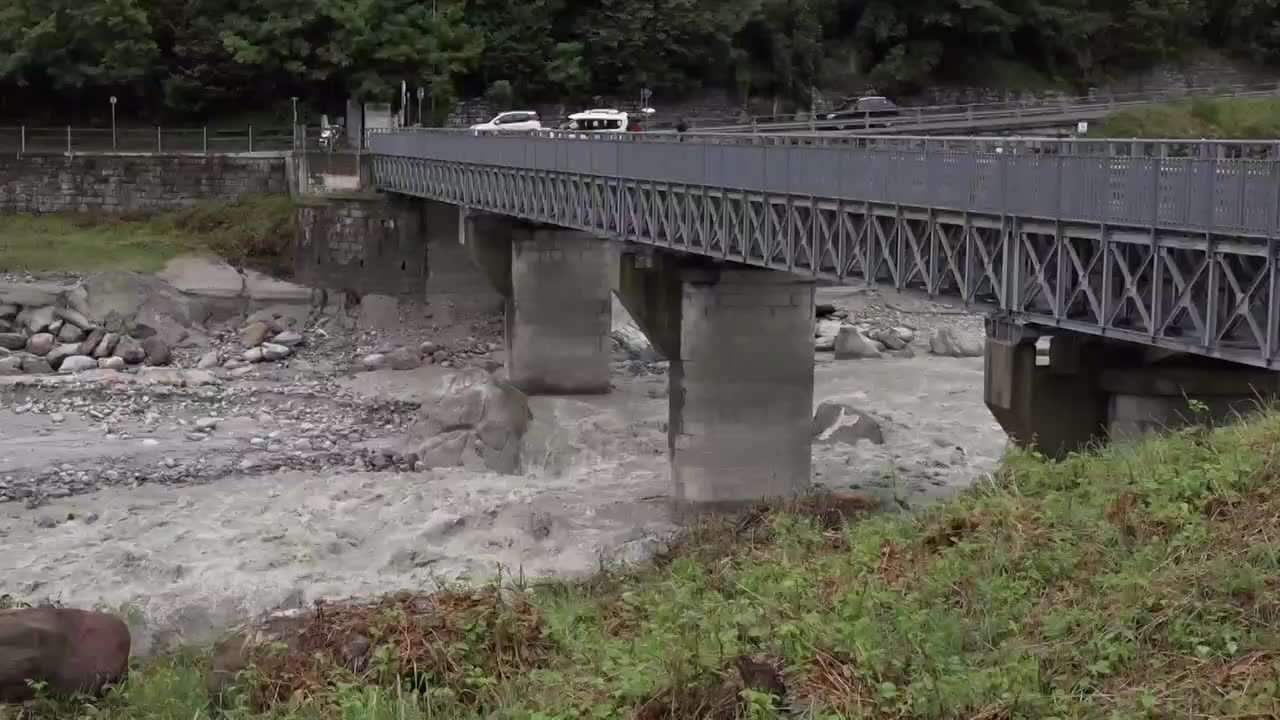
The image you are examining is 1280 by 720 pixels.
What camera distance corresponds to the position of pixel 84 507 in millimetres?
30703

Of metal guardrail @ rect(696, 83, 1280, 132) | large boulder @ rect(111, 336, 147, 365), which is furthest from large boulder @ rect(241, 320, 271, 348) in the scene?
metal guardrail @ rect(696, 83, 1280, 132)

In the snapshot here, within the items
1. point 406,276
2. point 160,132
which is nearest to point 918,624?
point 406,276

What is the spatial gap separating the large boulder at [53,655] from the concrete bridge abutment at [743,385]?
58.6 feet

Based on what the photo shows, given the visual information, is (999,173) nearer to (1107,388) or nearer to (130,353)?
(1107,388)

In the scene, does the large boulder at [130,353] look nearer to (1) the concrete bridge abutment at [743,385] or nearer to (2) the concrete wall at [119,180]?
(2) the concrete wall at [119,180]

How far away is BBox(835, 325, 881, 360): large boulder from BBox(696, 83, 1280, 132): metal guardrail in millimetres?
14798

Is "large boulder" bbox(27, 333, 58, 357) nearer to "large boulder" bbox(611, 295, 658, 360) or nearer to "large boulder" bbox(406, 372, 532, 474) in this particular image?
"large boulder" bbox(406, 372, 532, 474)

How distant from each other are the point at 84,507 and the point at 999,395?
18.0 m

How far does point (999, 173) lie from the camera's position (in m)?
19.3

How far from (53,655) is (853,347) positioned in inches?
1426

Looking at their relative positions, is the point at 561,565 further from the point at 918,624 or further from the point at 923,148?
the point at 918,624

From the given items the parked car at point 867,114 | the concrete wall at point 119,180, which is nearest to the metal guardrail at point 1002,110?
the parked car at point 867,114

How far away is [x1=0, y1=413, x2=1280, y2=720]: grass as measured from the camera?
1000 cm

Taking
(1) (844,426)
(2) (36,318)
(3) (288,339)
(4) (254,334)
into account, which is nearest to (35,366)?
(2) (36,318)
